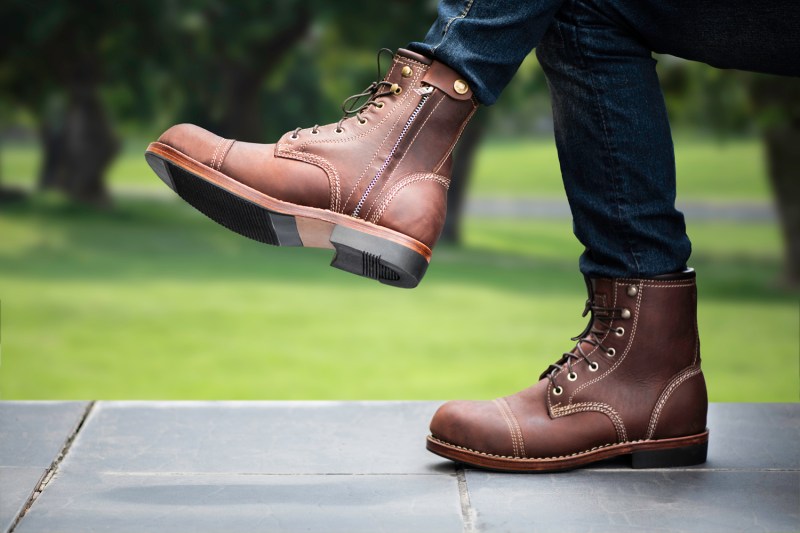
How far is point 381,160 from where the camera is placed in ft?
4.08

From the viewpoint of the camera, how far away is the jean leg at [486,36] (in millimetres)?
1146

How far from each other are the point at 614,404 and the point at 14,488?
2.61 feet

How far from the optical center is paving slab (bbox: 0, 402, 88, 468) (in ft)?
4.21

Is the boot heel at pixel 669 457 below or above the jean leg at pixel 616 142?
below

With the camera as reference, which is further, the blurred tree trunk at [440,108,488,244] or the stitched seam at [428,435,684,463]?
the blurred tree trunk at [440,108,488,244]

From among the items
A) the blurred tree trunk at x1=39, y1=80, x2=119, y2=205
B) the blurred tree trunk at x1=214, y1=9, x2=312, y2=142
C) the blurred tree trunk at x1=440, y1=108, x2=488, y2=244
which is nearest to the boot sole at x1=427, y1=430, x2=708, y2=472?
the blurred tree trunk at x1=440, y1=108, x2=488, y2=244

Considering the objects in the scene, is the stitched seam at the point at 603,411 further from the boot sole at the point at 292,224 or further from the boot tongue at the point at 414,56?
the boot tongue at the point at 414,56

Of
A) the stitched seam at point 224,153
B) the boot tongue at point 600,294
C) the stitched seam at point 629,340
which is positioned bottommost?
the stitched seam at point 629,340

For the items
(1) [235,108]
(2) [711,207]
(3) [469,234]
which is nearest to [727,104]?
(1) [235,108]

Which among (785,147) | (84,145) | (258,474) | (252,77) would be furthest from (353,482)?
(84,145)

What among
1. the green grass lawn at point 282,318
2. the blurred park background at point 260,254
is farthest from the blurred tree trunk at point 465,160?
the green grass lawn at point 282,318

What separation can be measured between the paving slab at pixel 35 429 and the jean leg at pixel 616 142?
0.83 m

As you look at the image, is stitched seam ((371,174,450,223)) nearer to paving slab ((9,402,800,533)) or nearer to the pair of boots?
the pair of boots

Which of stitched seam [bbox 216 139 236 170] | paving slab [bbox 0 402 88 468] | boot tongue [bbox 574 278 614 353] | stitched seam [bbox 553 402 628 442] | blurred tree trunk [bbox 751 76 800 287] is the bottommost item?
paving slab [bbox 0 402 88 468]
